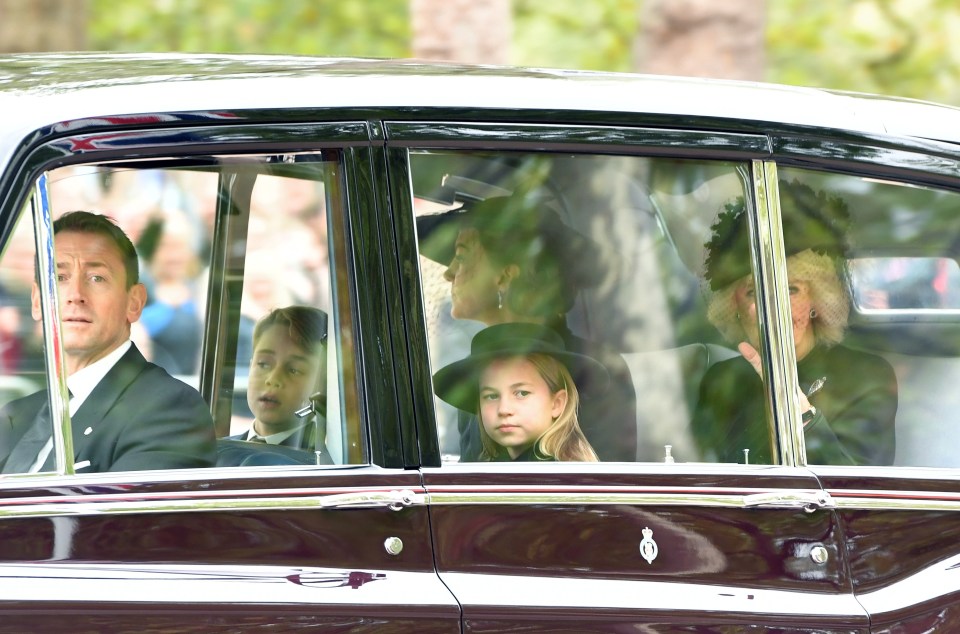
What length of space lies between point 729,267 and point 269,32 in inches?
447

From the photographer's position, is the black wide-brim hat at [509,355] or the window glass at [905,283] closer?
the black wide-brim hat at [509,355]

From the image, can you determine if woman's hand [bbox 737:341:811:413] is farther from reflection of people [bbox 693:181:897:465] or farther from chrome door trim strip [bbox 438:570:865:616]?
chrome door trim strip [bbox 438:570:865:616]

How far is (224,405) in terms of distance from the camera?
265 centimetres

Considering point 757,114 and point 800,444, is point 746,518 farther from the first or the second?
point 757,114

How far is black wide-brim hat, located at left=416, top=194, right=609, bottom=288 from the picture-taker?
2717mm

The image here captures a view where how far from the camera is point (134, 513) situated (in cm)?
240

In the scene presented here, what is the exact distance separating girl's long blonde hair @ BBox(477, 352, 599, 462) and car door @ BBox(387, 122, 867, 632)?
25 millimetres

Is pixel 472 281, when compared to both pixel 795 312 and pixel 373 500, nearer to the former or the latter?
pixel 373 500

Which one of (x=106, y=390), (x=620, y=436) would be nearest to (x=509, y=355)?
(x=620, y=436)

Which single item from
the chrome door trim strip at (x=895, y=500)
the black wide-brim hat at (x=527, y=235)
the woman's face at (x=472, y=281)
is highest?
the black wide-brim hat at (x=527, y=235)

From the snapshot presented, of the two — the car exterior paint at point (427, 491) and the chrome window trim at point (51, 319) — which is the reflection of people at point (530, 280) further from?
the chrome window trim at point (51, 319)

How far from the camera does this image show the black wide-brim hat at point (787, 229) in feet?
9.51

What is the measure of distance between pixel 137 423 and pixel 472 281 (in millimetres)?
704

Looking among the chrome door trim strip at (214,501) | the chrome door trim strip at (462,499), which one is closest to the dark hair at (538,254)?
the chrome door trim strip at (462,499)
